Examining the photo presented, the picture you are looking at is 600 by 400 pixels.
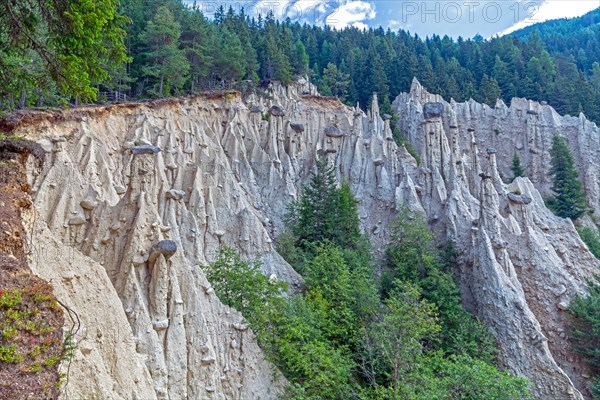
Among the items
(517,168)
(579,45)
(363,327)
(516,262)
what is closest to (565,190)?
(517,168)

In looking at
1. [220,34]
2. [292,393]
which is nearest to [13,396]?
[292,393]

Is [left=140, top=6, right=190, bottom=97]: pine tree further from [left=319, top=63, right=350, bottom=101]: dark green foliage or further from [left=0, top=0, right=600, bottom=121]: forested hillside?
[left=319, top=63, right=350, bottom=101]: dark green foliage

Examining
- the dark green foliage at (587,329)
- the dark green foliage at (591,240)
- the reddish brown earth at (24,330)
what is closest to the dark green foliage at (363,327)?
the dark green foliage at (587,329)

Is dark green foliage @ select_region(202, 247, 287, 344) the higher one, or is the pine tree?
the pine tree

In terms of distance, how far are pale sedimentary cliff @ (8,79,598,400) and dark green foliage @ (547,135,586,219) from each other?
6281 millimetres

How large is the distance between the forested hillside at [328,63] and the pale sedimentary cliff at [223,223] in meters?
4.06

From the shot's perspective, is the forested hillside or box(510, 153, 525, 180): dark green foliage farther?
box(510, 153, 525, 180): dark green foliage

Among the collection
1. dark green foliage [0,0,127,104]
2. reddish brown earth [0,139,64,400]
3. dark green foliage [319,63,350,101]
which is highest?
dark green foliage [319,63,350,101]

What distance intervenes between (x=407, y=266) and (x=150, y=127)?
17.3 m

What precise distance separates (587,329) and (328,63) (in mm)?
45442

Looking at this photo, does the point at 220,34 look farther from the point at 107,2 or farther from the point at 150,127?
the point at 107,2

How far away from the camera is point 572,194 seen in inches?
1319

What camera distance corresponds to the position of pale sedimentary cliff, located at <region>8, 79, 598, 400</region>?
897cm

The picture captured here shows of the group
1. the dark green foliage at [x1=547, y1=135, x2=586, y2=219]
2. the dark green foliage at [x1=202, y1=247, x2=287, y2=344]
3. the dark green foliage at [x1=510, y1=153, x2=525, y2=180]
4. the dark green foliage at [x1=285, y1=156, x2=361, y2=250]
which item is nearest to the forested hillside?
the dark green foliage at [x1=202, y1=247, x2=287, y2=344]
